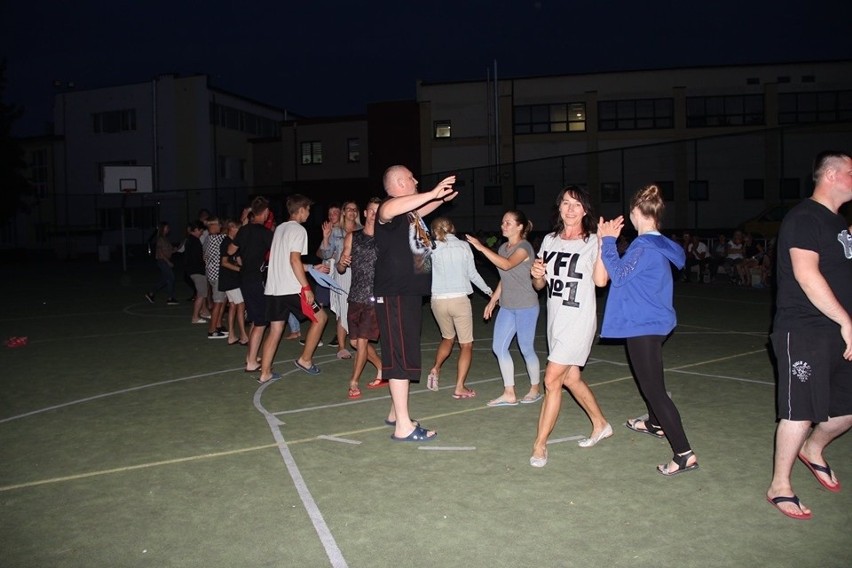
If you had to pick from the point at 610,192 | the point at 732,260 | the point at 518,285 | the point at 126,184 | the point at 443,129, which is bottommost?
the point at 732,260

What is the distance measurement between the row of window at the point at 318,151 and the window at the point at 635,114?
50.0 feet

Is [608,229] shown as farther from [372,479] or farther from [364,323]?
[364,323]

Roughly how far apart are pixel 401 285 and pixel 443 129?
3995 centimetres

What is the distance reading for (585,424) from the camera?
22.5 feet

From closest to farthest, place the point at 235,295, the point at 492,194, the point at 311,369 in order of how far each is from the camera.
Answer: the point at 311,369
the point at 235,295
the point at 492,194

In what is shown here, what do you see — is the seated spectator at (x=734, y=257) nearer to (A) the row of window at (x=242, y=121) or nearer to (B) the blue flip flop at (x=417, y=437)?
(B) the blue flip flop at (x=417, y=437)

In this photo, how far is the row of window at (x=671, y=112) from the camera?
43094 mm

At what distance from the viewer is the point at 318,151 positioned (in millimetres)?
49844

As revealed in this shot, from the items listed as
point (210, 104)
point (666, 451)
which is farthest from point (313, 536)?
point (210, 104)

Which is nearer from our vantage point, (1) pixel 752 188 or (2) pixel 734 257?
(2) pixel 734 257

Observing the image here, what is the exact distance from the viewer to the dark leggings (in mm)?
5238

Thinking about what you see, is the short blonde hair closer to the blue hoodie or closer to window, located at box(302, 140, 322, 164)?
the blue hoodie

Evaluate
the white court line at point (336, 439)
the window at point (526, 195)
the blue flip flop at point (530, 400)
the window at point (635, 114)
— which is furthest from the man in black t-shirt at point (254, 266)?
the window at point (635, 114)

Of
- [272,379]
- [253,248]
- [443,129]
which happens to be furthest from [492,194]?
[272,379]
